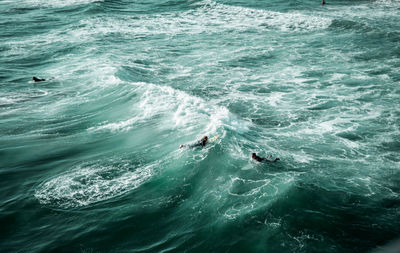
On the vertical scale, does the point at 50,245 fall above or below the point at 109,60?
below

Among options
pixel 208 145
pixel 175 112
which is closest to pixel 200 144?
pixel 208 145

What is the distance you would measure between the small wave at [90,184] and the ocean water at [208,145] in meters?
0.05

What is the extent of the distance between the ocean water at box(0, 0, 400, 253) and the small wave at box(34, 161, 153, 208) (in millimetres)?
54

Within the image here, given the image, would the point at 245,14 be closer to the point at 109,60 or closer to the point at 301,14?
the point at 301,14

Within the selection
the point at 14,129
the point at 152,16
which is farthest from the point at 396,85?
the point at 152,16

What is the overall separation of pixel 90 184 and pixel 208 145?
4688 mm

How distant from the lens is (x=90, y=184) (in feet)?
38.8

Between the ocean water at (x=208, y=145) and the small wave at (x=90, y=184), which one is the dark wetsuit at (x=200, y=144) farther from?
the small wave at (x=90, y=184)

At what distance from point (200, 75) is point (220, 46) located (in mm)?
6978

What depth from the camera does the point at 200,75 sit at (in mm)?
22734

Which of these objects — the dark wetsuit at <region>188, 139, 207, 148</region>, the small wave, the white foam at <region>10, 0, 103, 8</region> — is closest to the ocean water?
the small wave

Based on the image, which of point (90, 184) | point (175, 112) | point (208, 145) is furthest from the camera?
point (175, 112)

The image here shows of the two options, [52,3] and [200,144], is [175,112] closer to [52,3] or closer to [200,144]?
[200,144]

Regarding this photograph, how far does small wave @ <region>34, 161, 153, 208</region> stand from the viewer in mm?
11133
